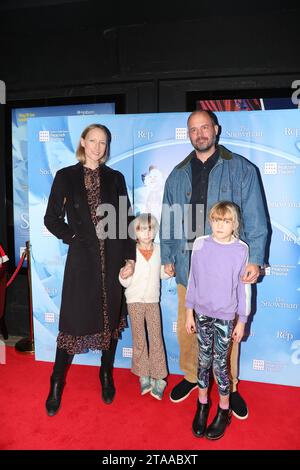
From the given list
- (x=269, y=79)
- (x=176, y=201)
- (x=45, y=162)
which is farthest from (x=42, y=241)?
(x=269, y=79)

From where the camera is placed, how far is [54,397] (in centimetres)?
289

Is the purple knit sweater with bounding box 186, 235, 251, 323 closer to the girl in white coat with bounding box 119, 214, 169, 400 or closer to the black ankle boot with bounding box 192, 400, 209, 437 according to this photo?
the girl in white coat with bounding box 119, 214, 169, 400

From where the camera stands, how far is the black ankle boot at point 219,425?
2.56 m

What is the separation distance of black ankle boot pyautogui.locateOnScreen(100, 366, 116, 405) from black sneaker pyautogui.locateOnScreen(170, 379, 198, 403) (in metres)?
0.48

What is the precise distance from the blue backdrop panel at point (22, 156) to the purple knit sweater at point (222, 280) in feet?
8.30

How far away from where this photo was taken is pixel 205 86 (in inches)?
160

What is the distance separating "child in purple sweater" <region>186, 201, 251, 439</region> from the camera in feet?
8.32

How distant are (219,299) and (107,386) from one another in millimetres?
1230
